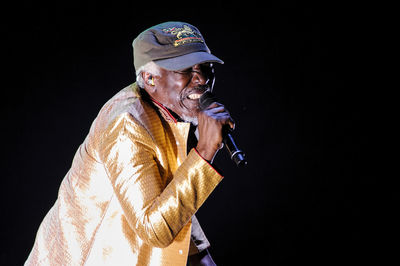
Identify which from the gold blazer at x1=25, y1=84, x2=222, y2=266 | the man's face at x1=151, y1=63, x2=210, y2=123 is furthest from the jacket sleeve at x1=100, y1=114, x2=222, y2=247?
the man's face at x1=151, y1=63, x2=210, y2=123

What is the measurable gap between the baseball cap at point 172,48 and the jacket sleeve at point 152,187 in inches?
12.0

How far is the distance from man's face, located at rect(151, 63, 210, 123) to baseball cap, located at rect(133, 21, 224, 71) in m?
0.04

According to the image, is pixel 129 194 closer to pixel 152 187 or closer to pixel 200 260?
pixel 152 187

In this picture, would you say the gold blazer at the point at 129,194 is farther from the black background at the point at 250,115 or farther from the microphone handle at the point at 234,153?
the black background at the point at 250,115

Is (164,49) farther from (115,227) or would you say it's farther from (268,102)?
(268,102)

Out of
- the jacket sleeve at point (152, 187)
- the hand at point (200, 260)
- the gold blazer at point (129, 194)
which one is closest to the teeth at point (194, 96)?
the gold blazer at point (129, 194)

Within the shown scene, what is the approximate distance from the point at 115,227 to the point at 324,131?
7.84 feet

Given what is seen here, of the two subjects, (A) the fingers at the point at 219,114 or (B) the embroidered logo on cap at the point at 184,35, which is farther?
(B) the embroidered logo on cap at the point at 184,35

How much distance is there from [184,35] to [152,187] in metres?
0.58

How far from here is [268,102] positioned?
2.95m

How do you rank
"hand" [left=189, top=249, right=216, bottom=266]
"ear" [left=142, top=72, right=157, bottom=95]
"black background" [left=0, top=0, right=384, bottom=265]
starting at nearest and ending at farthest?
"ear" [left=142, top=72, right=157, bottom=95] → "hand" [left=189, top=249, right=216, bottom=266] → "black background" [left=0, top=0, right=384, bottom=265]

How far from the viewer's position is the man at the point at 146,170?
992mm

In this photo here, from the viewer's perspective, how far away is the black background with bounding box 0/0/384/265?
7.93 feet

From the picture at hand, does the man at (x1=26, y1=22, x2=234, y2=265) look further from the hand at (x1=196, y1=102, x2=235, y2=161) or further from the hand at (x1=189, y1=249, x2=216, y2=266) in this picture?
the hand at (x1=189, y1=249, x2=216, y2=266)
